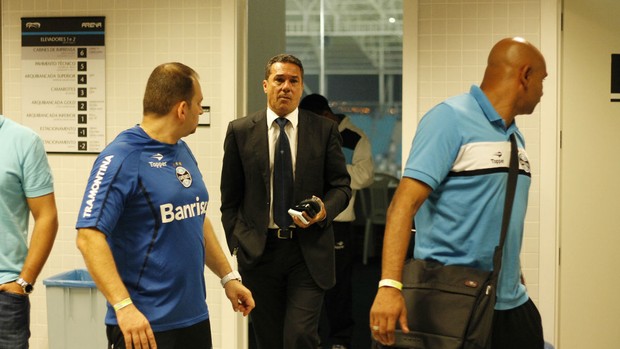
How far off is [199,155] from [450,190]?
267cm

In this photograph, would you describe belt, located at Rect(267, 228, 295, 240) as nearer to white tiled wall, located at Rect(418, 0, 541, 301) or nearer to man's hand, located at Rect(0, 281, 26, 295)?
man's hand, located at Rect(0, 281, 26, 295)

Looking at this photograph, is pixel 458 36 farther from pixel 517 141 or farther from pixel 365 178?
pixel 517 141

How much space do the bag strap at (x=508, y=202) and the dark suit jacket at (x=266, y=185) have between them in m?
1.37

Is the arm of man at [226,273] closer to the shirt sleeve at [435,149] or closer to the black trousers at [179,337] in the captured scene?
the black trousers at [179,337]

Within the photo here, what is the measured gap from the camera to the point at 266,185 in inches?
147

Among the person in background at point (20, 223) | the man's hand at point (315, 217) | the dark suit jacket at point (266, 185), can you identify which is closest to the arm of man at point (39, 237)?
the person in background at point (20, 223)

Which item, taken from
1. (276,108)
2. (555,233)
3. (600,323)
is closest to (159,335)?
(276,108)

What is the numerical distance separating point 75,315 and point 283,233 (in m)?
1.53

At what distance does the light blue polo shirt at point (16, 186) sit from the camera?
3037mm

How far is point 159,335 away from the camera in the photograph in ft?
8.26

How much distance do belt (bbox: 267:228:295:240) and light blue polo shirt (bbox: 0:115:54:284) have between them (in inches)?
41.2

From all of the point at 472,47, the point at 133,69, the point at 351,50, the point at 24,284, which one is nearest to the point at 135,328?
the point at 24,284

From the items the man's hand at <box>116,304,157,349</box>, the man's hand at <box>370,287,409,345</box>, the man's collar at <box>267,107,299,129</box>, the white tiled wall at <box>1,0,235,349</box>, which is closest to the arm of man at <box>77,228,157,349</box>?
the man's hand at <box>116,304,157,349</box>

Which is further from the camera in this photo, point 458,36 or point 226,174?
point 458,36
